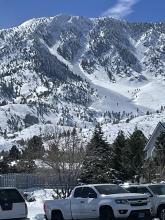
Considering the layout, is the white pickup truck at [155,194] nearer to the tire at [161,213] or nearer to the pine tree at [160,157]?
the tire at [161,213]

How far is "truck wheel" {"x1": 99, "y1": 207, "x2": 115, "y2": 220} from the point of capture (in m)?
23.6

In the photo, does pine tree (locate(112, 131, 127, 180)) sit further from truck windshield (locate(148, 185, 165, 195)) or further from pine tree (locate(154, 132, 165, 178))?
truck windshield (locate(148, 185, 165, 195))

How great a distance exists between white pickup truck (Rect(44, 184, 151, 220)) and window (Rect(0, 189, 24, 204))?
3.36 m

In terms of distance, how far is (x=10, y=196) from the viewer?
74.6 ft

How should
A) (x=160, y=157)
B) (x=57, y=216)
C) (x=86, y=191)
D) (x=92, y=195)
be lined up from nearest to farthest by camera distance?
(x=92, y=195)
(x=86, y=191)
(x=57, y=216)
(x=160, y=157)

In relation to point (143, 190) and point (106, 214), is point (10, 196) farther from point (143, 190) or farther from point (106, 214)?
point (143, 190)

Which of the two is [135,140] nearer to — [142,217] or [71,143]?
[71,143]

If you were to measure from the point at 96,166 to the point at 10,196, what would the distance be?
26760 millimetres

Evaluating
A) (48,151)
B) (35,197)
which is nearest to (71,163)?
(48,151)

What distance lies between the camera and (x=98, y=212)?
24.2 metres

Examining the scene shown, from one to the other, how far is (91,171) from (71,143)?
6405mm

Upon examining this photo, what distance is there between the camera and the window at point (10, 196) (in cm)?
2250

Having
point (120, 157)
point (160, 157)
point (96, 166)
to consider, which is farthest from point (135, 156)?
point (96, 166)

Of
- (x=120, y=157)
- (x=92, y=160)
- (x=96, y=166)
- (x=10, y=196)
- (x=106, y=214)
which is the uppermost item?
(x=120, y=157)
